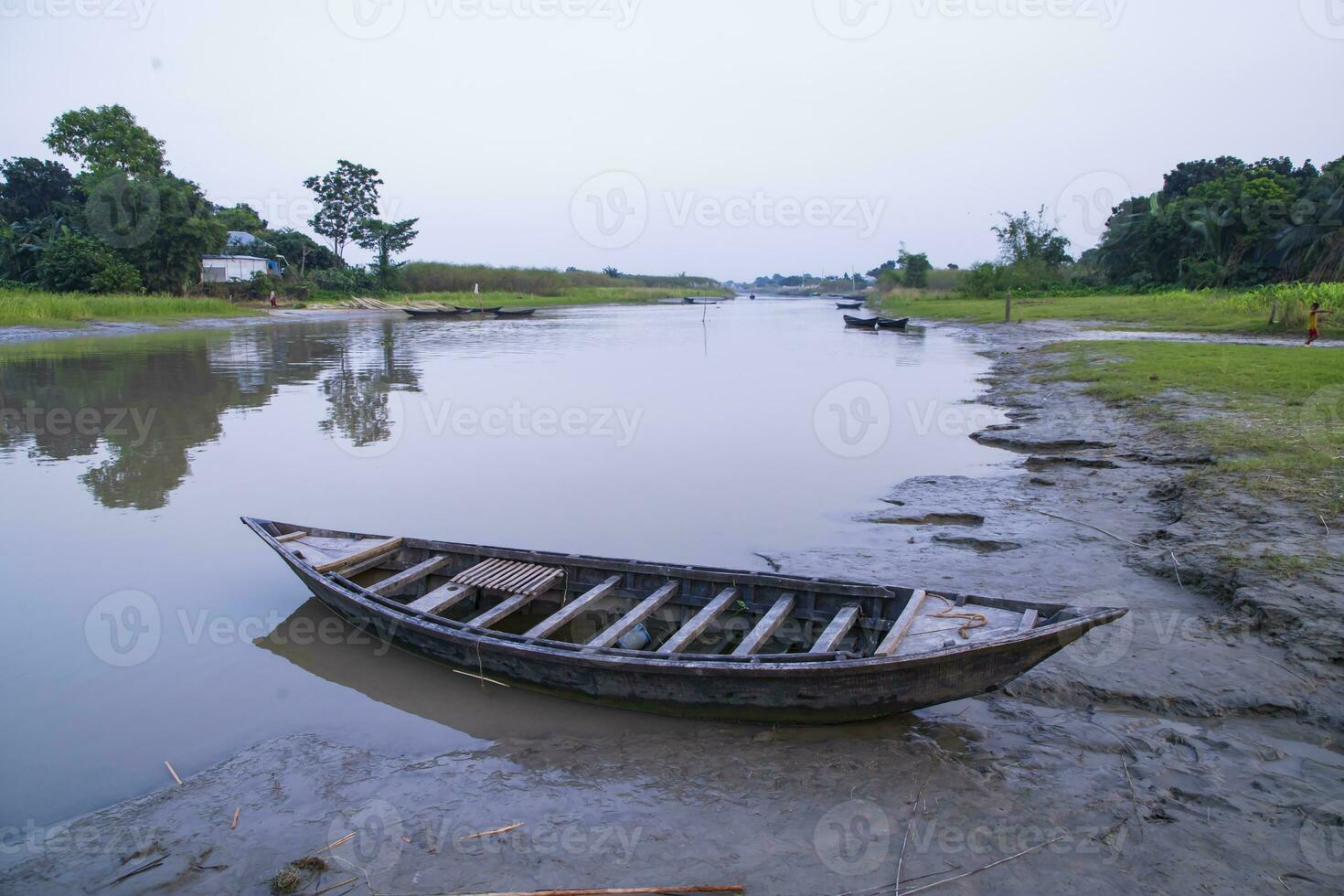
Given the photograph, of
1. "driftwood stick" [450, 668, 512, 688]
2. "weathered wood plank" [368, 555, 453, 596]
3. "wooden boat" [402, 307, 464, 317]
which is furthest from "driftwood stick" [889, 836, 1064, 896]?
"wooden boat" [402, 307, 464, 317]

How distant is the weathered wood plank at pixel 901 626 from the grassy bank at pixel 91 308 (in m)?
31.2

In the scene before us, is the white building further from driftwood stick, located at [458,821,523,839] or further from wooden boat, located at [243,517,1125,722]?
driftwood stick, located at [458,821,523,839]

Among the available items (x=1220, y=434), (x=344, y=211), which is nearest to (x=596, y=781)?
(x=1220, y=434)

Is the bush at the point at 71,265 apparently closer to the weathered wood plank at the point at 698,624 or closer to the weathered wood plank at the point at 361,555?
the weathered wood plank at the point at 361,555

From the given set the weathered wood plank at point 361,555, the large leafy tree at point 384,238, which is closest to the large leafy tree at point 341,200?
the large leafy tree at point 384,238

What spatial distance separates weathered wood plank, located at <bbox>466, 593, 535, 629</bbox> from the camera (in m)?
4.90

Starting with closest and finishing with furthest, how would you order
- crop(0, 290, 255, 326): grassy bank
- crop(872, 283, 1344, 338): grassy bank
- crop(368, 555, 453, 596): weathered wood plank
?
crop(368, 555, 453, 596): weathered wood plank, crop(872, 283, 1344, 338): grassy bank, crop(0, 290, 255, 326): grassy bank

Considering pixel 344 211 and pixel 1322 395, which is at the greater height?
pixel 344 211

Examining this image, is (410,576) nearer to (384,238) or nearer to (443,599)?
(443,599)

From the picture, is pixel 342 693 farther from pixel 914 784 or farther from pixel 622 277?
pixel 622 277

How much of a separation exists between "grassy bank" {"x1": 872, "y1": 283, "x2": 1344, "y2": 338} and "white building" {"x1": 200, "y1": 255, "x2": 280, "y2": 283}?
35.0 m

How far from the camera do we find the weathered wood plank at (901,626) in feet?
13.3

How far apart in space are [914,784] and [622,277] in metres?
101

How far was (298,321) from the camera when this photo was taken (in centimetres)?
4006
